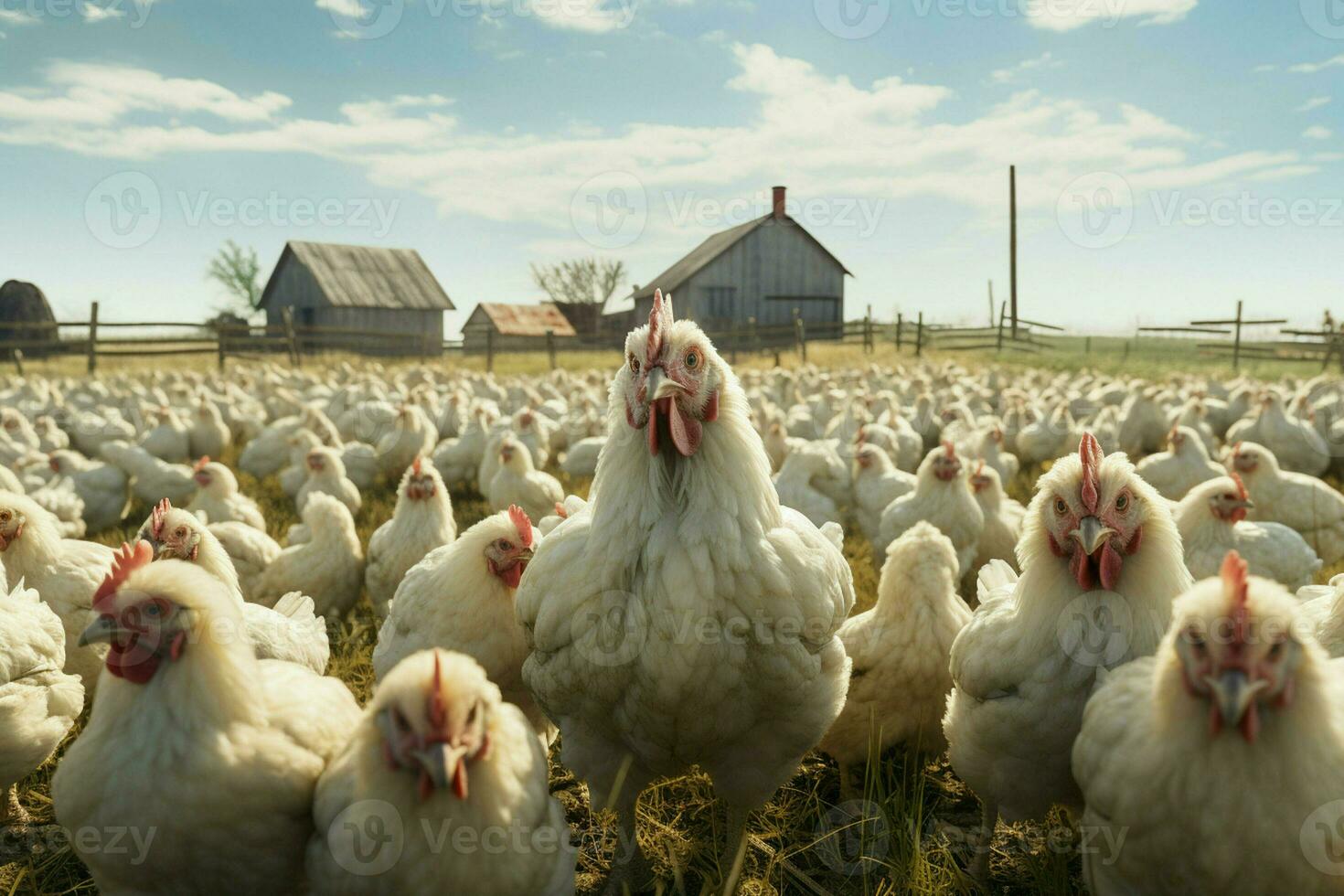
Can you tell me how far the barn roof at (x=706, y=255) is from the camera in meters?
33.4

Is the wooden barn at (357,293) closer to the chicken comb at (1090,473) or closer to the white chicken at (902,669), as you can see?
the white chicken at (902,669)

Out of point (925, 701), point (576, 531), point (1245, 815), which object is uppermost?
point (576, 531)

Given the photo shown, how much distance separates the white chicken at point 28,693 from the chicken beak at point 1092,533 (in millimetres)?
3679

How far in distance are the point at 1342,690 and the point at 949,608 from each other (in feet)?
5.52

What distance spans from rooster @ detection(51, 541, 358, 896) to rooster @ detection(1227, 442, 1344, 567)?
6.81 metres

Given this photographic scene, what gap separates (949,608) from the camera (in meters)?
3.61

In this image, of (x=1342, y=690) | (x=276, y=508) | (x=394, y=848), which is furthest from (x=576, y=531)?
(x=276, y=508)

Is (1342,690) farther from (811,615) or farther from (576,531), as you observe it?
(576,531)

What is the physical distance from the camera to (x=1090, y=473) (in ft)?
8.33

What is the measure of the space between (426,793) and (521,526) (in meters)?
1.59

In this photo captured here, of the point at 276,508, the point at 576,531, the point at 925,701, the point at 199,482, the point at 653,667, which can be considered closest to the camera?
the point at 653,667

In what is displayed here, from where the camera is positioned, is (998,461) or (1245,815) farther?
(998,461)

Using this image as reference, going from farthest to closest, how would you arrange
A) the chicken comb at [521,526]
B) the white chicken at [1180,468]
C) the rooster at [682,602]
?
the white chicken at [1180,468] → the chicken comb at [521,526] → the rooster at [682,602]

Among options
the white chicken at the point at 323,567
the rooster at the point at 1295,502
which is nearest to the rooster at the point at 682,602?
the white chicken at the point at 323,567
